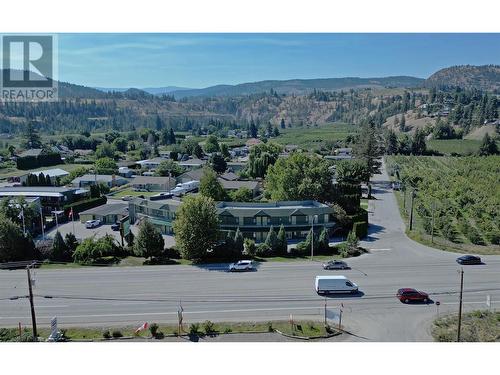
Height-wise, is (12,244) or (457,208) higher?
(457,208)

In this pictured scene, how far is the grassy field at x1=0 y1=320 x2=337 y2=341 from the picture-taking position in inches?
837

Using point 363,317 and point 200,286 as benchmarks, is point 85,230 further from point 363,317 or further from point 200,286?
point 363,317

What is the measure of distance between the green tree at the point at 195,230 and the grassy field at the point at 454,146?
321 ft

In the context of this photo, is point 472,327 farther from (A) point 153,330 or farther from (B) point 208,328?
(A) point 153,330

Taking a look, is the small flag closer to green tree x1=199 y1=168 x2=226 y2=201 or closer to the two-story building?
the two-story building

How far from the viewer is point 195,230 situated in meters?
31.8

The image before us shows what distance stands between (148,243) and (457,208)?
113 ft

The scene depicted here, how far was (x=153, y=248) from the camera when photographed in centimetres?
3312

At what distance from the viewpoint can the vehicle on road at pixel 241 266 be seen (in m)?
30.3

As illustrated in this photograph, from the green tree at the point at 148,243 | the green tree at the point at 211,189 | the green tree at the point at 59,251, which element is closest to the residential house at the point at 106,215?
the green tree at the point at 211,189

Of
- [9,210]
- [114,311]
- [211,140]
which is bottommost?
[114,311]

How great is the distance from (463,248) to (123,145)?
110167 mm

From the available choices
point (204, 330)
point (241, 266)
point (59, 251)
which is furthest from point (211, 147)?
point (204, 330)

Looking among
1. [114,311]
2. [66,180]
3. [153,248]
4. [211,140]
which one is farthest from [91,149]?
[114,311]
